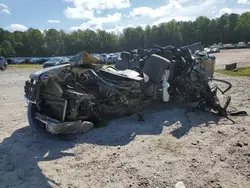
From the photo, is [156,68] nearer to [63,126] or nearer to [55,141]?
[63,126]

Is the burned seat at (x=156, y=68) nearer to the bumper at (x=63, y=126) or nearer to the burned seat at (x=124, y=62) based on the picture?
the burned seat at (x=124, y=62)

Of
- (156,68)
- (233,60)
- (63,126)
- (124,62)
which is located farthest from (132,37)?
(63,126)

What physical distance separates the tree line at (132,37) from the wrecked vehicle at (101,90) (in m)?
77.8

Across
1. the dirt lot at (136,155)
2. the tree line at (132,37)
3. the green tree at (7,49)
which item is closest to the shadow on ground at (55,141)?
the dirt lot at (136,155)

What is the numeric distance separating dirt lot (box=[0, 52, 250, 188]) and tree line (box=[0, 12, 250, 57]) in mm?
79479

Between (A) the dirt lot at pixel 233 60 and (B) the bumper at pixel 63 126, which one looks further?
(A) the dirt lot at pixel 233 60

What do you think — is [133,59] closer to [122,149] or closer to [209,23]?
[122,149]

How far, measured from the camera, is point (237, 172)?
3.83m

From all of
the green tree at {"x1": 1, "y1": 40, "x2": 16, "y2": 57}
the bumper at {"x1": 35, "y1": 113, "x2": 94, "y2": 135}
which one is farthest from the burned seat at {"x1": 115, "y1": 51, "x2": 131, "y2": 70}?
the green tree at {"x1": 1, "y1": 40, "x2": 16, "y2": 57}

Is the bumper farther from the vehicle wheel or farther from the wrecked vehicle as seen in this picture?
the vehicle wheel

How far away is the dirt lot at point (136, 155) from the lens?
3.68 m

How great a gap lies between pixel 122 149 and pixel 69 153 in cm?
86

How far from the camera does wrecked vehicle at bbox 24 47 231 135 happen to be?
16.3 ft

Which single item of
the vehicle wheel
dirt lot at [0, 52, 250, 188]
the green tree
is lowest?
the green tree
